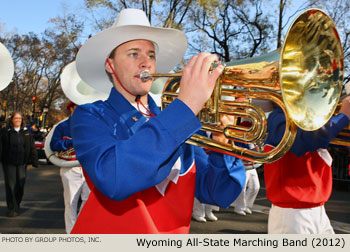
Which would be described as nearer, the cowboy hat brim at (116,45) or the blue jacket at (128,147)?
the blue jacket at (128,147)

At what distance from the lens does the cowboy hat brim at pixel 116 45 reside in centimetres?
173

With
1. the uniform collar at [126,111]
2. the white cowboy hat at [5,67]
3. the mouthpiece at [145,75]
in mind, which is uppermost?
the white cowboy hat at [5,67]

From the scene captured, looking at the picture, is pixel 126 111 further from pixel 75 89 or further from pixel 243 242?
pixel 75 89

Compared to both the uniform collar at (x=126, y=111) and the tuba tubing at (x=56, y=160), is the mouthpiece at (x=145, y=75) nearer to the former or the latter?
the uniform collar at (x=126, y=111)

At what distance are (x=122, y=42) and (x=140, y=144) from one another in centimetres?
71

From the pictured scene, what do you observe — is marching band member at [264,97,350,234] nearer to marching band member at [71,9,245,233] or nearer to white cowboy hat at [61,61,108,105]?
marching band member at [71,9,245,233]

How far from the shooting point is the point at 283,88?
1.58m

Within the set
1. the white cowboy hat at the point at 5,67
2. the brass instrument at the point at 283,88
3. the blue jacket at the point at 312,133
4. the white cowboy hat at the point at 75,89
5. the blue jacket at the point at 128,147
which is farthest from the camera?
the white cowboy hat at the point at 75,89

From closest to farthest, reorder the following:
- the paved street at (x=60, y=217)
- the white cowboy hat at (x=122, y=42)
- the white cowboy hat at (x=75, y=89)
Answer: the white cowboy hat at (x=122, y=42) < the white cowboy hat at (x=75, y=89) < the paved street at (x=60, y=217)

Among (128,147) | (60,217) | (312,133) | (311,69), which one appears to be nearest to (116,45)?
(128,147)

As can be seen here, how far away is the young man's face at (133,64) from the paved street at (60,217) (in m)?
4.19

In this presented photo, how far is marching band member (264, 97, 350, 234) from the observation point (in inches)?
107

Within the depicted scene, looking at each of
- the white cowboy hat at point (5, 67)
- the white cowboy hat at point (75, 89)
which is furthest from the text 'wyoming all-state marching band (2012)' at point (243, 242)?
the white cowboy hat at point (5, 67)

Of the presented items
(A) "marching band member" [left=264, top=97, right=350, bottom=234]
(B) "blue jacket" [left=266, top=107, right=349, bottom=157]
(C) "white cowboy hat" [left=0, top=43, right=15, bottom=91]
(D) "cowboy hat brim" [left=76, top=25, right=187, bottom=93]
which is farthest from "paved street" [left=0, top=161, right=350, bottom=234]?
(D) "cowboy hat brim" [left=76, top=25, right=187, bottom=93]
